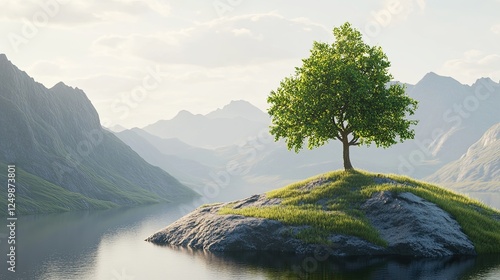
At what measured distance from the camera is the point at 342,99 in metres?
60.0

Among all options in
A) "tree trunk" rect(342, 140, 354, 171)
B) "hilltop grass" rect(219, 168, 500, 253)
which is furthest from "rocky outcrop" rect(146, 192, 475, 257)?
"tree trunk" rect(342, 140, 354, 171)

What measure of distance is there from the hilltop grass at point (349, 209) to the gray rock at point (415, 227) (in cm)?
97

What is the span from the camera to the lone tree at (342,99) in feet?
197

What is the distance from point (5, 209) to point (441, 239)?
153481 mm

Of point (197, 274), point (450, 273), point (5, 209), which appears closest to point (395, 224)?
point (450, 273)

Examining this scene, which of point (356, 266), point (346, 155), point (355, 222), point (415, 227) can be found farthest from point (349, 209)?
point (346, 155)

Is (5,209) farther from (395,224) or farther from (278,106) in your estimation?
(395,224)

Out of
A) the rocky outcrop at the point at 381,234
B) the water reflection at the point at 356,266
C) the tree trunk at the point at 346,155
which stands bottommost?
the water reflection at the point at 356,266

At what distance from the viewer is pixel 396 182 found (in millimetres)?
60719

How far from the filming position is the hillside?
49094mm

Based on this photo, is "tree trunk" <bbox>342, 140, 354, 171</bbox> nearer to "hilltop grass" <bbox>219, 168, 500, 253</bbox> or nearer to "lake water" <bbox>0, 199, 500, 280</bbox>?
"hilltop grass" <bbox>219, 168, 500, 253</bbox>

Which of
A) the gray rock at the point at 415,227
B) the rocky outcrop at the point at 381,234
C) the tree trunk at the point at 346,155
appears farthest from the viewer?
the tree trunk at the point at 346,155

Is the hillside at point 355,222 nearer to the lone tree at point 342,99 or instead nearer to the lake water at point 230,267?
the lake water at point 230,267

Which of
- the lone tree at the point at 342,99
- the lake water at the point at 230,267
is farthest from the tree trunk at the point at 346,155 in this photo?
the lake water at the point at 230,267
